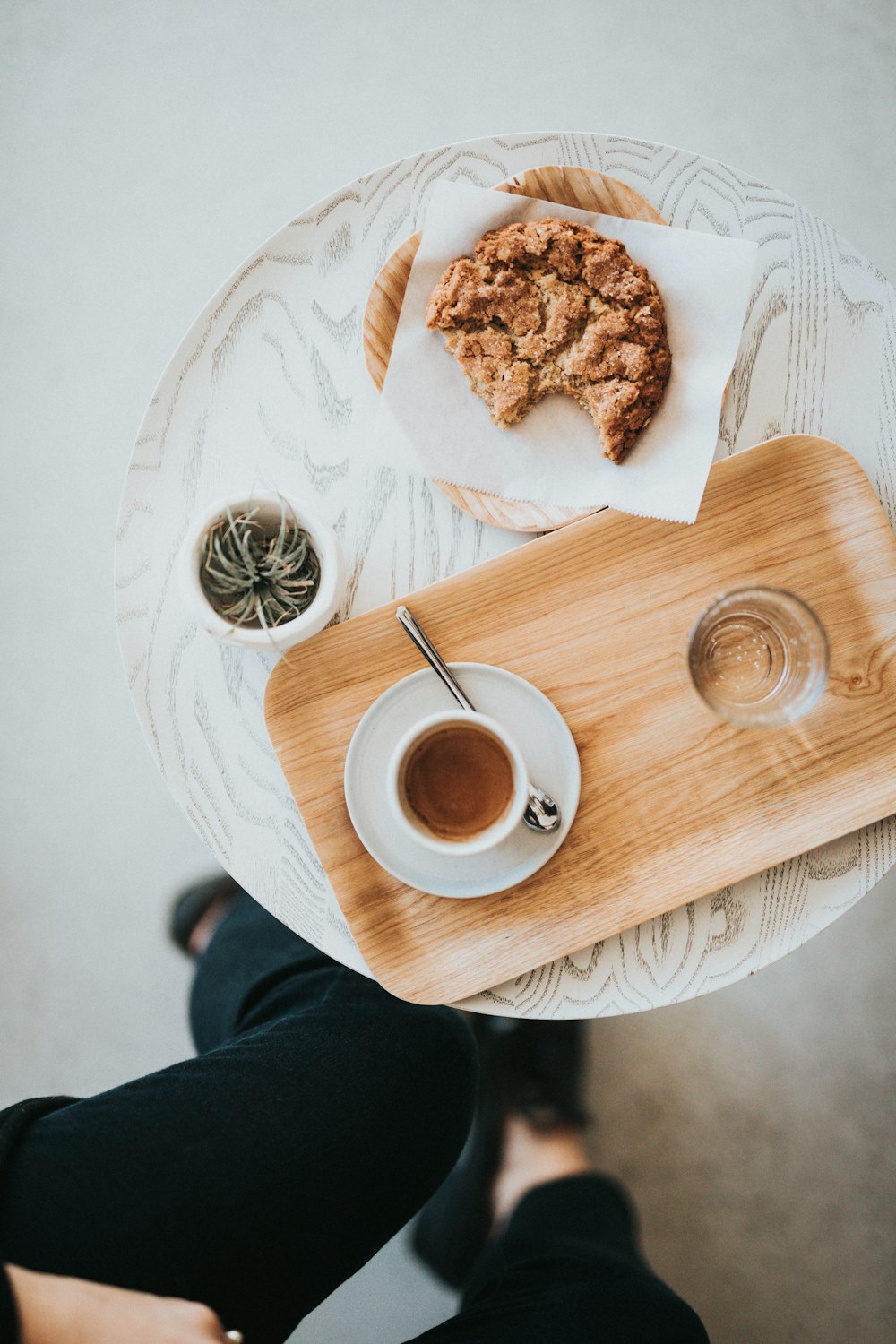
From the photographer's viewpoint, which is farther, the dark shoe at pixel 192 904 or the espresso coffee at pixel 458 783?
the dark shoe at pixel 192 904

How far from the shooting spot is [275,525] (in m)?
1.19

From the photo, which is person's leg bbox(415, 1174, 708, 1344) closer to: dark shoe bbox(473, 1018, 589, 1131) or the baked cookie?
dark shoe bbox(473, 1018, 589, 1131)

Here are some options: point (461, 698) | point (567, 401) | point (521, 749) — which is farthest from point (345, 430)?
point (521, 749)

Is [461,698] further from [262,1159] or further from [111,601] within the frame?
[111,601]

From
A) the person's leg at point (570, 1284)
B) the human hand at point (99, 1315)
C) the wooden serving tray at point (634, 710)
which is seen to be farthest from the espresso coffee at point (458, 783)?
the person's leg at point (570, 1284)

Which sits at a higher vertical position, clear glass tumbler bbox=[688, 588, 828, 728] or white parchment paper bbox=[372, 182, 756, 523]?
white parchment paper bbox=[372, 182, 756, 523]

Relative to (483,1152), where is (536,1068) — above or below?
above

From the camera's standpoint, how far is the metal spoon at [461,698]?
3.92 feet

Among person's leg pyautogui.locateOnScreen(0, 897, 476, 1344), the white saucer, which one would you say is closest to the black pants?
person's leg pyautogui.locateOnScreen(0, 897, 476, 1344)

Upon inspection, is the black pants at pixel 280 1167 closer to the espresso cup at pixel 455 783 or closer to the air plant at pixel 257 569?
the espresso cup at pixel 455 783

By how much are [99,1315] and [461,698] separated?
0.97m

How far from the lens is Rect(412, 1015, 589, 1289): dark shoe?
2057 mm

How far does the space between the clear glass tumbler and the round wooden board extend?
0.86 feet

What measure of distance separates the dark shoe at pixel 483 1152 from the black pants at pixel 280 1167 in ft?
1.01
